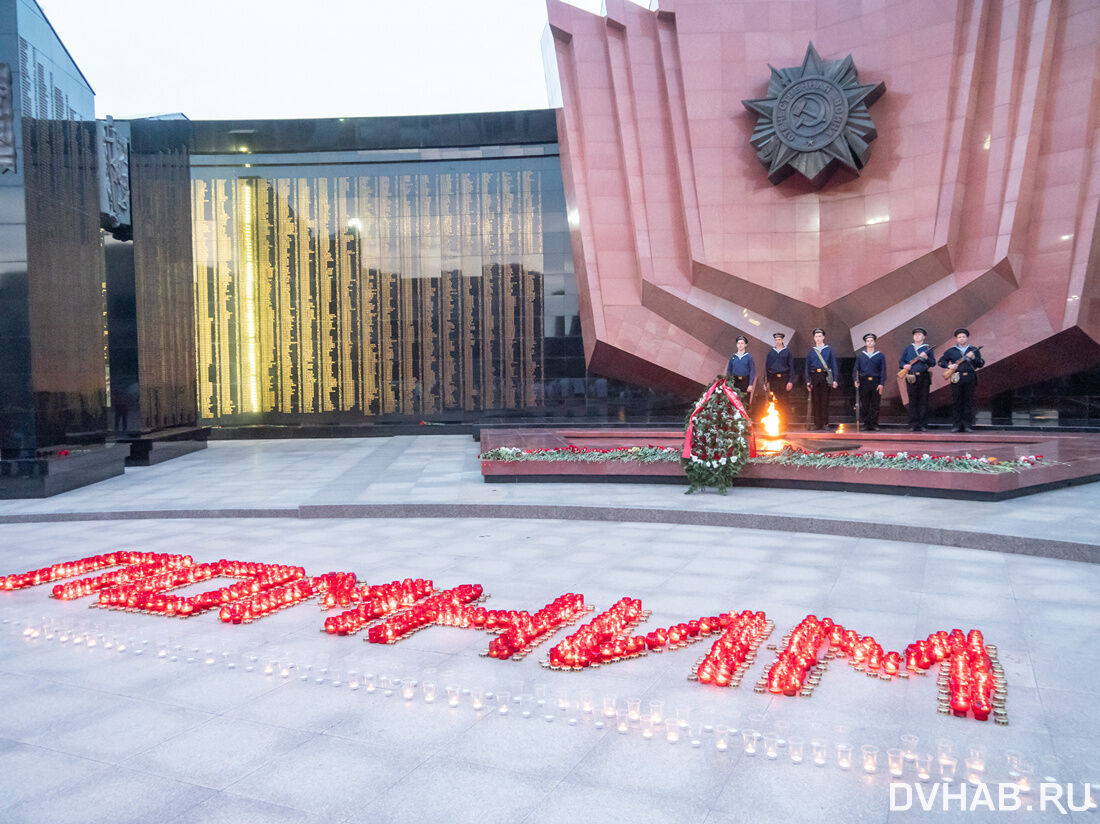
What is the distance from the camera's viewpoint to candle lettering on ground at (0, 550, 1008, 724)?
3273 mm

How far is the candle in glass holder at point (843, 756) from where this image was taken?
2.54 meters

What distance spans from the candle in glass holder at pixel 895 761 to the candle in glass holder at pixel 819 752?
0.62 ft

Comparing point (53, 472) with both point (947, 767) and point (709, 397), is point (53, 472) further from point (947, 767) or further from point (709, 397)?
point (947, 767)

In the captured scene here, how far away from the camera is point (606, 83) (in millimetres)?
13719

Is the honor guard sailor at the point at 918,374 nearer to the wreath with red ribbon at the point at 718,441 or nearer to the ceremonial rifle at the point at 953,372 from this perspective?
the ceremonial rifle at the point at 953,372

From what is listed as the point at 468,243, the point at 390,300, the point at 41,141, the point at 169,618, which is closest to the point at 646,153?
the point at 468,243

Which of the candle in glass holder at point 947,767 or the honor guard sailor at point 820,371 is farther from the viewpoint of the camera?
the honor guard sailor at point 820,371

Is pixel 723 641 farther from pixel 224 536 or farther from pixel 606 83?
pixel 606 83

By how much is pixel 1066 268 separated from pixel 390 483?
9095 millimetres

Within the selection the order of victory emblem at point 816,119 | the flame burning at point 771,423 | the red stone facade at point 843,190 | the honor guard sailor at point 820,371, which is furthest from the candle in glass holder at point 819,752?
the order of victory emblem at point 816,119

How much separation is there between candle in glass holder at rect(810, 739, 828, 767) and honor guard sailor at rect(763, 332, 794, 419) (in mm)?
9084

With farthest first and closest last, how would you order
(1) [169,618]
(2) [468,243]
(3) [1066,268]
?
1. (2) [468,243]
2. (3) [1066,268]
3. (1) [169,618]

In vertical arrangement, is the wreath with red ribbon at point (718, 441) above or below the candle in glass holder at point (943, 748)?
above

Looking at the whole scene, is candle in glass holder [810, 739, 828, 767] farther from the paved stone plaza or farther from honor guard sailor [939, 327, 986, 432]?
honor guard sailor [939, 327, 986, 432]
